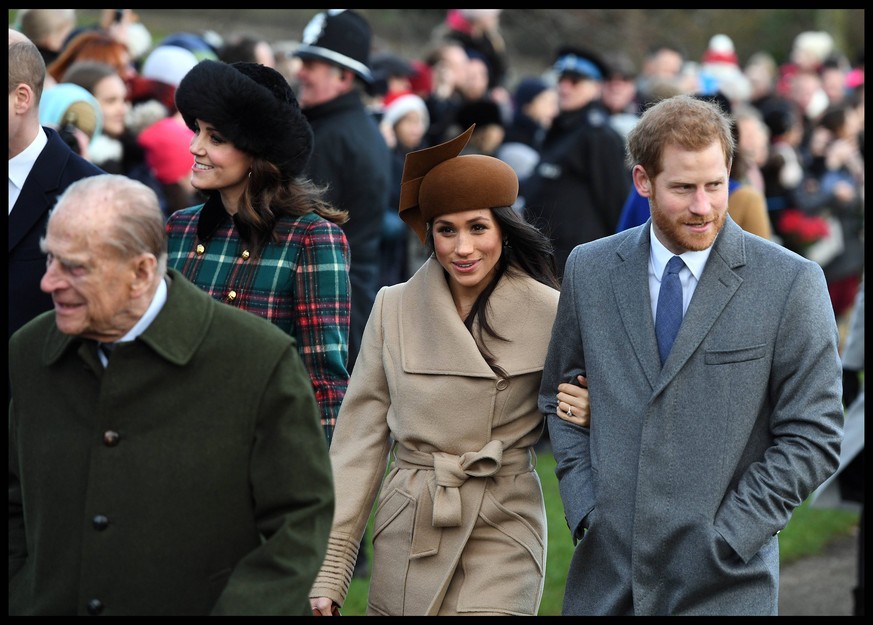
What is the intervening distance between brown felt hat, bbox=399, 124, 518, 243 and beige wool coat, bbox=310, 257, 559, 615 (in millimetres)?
278

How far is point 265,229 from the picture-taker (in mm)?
4734

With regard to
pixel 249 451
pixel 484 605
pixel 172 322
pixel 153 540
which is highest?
pixel 172 322

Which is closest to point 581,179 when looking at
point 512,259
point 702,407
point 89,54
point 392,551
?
point 89,54

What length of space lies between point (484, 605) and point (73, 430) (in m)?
1.60

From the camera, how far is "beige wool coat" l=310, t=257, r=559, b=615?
4504 mm

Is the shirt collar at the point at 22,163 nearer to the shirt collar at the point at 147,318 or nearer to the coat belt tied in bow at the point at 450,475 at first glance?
the shirt collar at the point at 147,318

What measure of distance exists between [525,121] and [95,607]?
993 centimetres

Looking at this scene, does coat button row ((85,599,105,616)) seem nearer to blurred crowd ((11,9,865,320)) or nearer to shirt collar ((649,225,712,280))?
shirt collar ((649,225,712,280))

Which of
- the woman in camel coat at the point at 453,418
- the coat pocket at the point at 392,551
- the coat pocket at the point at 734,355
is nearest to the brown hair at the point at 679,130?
the coat pocket at the point at 734,355

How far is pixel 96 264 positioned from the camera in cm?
337

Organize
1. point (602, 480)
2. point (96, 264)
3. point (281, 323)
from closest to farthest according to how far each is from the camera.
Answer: point (96, 264) → point (602, 480) → point (281, 323)

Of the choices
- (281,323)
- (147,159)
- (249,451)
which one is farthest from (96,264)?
(147,159)

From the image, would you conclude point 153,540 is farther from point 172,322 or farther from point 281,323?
point 281,323

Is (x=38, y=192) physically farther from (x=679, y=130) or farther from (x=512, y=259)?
(x=679, y=130)
